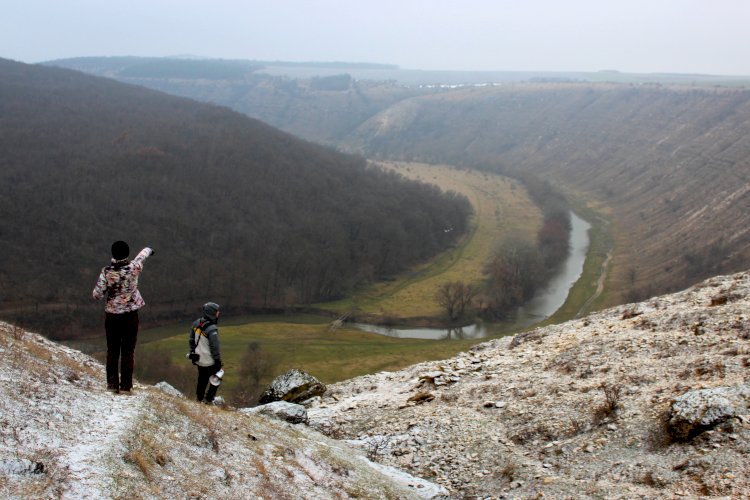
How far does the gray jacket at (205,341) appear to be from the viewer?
12.0 m

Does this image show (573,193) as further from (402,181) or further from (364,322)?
(364,322)

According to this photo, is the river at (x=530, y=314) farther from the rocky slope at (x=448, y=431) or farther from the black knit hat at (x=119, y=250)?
the black knit hat at (x=119, y=250)

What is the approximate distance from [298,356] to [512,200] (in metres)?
95.6

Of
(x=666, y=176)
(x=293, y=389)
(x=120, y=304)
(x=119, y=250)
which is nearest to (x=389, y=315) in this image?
(x=293, y=389)

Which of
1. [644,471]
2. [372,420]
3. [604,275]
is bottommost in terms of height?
[604,275]

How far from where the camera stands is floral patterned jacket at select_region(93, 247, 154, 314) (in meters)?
10.1

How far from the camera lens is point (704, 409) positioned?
1132 cm

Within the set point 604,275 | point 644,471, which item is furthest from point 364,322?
point 644,471

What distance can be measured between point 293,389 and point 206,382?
6.03 m

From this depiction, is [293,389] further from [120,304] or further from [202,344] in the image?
[120,304]

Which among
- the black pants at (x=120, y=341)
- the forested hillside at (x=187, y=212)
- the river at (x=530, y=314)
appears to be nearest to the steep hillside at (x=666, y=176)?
the river at (x=530, y=314)

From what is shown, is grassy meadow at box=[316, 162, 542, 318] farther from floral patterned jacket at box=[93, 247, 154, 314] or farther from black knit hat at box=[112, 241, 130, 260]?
black knit hat at box=[112, 241, 130, 260]

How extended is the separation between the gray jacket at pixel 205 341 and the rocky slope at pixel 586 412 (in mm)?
4388

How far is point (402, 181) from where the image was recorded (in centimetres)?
14238
